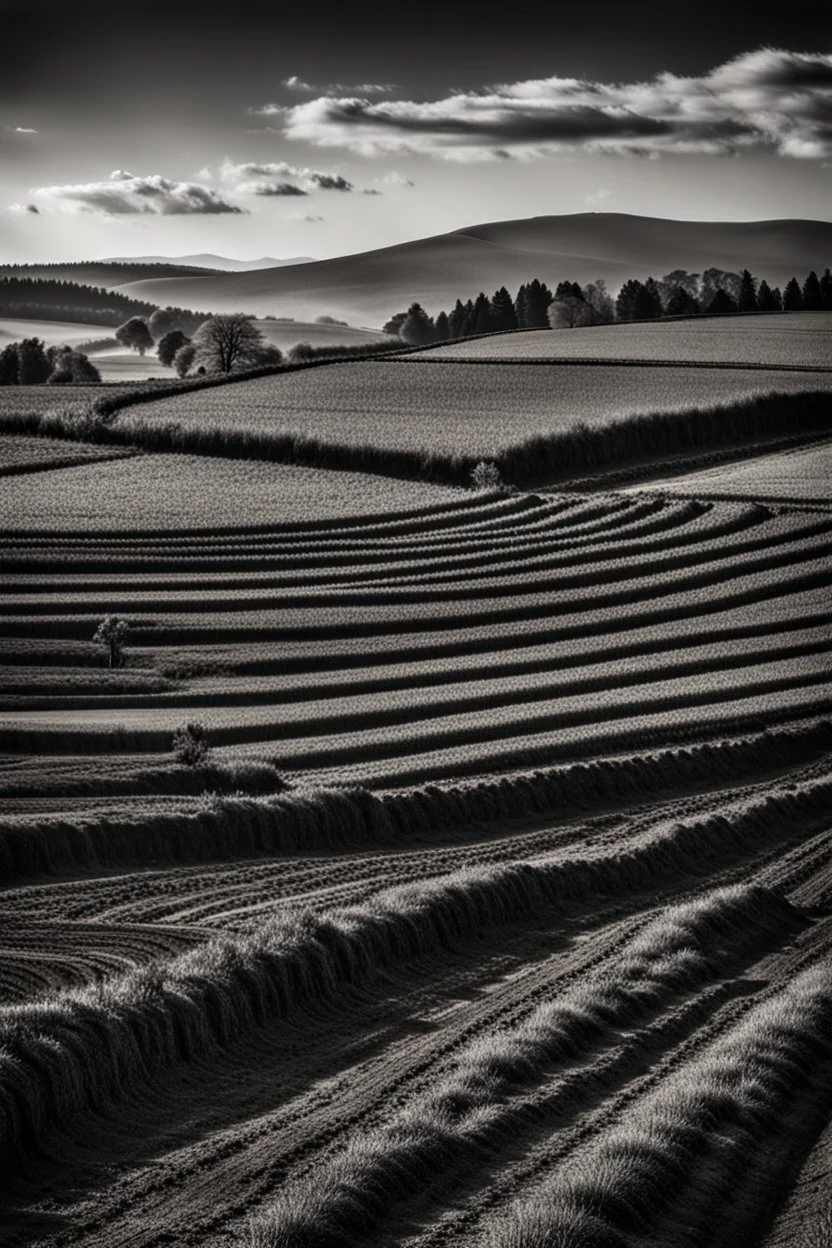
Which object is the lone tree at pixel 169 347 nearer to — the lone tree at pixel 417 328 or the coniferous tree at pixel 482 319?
the coniferous tree at pixel 482 319

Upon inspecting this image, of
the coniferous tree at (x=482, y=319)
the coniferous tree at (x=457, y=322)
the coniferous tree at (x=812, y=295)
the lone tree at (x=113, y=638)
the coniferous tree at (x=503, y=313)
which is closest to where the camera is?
the lone tree at (x=113, y=638)

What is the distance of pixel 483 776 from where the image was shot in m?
24.1

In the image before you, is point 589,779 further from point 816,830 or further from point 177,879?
point 177,879

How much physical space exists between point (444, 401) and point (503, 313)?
241 feet

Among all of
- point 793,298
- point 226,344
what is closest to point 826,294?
point 793,298

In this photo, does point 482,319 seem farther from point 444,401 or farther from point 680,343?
point 444,401

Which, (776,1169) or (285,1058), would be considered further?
(285,1058)

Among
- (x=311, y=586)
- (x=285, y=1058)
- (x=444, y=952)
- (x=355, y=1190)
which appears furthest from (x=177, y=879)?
(x=311, y=586)

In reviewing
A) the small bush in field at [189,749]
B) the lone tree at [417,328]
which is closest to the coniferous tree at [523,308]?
the lone tree at [417,328]

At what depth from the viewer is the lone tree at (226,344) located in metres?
95.4

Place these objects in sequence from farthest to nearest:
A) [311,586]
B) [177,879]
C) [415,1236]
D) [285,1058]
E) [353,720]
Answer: [311,586], [353,720], [177,879], [285,1058], [415,1236]

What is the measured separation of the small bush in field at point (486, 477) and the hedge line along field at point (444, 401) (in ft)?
4.70

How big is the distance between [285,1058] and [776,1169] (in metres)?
4.35

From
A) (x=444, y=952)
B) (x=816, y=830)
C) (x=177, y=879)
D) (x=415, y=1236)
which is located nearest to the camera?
(x=415, y=1236)
